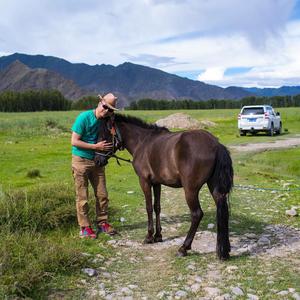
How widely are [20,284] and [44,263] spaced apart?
67 cm

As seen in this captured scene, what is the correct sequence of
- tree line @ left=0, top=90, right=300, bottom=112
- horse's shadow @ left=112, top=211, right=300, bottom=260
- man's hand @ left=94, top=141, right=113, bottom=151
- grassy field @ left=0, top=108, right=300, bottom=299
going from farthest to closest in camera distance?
1. tree line @ left=0, top=90, right=300, bottom=112
2. man's hand @ left=94, top=141, right=113, bottom=151
3. horse's shadow @ left=112, top=211, right=300, bottom=260
4. grassy field @ left=0, top=108, right=300, bottom=299

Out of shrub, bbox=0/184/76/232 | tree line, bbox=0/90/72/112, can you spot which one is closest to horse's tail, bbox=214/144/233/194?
shrub, bbox=0/184/76/232

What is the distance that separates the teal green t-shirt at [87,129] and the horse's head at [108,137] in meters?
0.14

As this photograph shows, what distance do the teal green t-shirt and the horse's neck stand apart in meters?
0.52

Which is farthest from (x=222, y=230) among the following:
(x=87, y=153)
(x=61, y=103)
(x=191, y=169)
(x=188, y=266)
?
(x=61, y=103)

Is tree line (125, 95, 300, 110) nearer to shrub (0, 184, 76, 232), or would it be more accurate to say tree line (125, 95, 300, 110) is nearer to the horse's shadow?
shrub (0, 184, 76, 232)

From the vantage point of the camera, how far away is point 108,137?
23.5 ft

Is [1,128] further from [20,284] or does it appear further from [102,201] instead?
[20,284]

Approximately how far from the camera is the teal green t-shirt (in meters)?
7.01

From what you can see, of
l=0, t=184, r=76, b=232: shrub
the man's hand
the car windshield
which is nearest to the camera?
the man's hand

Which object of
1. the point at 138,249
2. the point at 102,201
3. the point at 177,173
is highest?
the point at 177,173

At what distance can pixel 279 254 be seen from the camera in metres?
6.28

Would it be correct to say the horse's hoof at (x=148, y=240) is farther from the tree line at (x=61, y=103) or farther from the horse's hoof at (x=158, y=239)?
the tree line at (x=61, y=103)

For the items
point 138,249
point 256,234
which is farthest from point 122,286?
point 256,234
